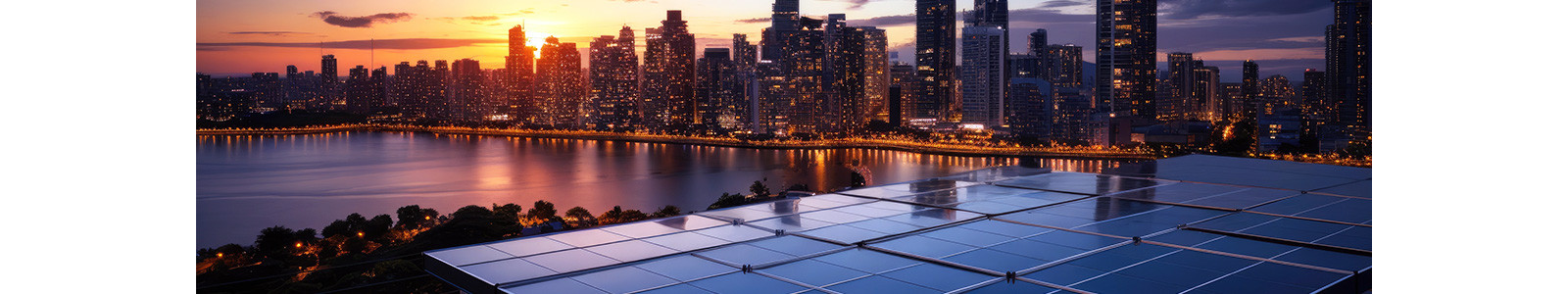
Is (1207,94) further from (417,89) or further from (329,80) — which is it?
(417,89)

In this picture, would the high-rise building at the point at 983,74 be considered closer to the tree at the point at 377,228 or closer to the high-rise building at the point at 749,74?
the high-rise building at the point at 749,74

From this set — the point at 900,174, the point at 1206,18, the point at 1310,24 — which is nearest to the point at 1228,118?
the point at 1206,18

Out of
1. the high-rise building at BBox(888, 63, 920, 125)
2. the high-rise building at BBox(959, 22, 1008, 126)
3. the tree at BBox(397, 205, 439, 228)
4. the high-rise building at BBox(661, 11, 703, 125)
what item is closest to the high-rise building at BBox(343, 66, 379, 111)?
the high-rise building at BBox(661, 11, 703, 125)

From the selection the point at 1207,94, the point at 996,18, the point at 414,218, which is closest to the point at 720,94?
the point at 996,18

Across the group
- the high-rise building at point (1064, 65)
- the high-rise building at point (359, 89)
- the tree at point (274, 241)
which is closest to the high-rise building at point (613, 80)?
the high-rise building at point (359, 89)

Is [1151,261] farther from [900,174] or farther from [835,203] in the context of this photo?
[900,174]
